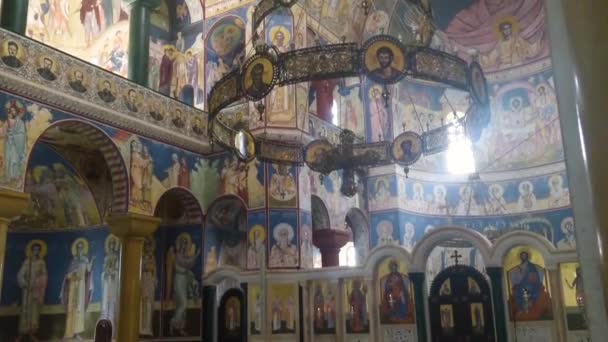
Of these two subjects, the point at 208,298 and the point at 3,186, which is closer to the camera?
the point at 3,186

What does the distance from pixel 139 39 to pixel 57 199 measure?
500 centimetres

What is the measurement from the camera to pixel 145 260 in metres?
16.5

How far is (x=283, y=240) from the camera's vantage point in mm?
15961

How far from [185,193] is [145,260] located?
6.95ft

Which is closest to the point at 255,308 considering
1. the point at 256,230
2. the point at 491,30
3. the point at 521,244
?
the point at 256,230

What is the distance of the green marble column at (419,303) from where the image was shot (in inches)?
486

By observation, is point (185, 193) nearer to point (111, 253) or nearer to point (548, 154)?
point (111, 253)

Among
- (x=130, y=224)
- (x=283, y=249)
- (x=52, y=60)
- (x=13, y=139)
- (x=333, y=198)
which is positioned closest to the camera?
(x=13, y=139)

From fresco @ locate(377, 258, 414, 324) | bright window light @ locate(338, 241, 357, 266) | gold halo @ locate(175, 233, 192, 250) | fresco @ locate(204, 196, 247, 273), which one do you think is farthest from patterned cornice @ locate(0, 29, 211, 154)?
bright window light @ locate(338, 241, 357, 266)

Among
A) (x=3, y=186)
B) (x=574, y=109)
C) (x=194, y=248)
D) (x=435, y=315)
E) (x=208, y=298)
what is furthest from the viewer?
(x=194, y=248)

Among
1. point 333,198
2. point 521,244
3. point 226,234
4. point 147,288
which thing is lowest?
point 147,288

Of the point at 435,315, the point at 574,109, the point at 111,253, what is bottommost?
the point at 435,315

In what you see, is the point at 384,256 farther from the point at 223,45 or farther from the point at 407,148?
the point at 223,45

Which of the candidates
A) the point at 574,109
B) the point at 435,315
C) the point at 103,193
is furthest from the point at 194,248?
the point at 574,109
